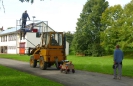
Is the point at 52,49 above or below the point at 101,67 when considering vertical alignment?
above

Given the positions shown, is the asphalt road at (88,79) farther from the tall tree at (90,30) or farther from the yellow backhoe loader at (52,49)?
the tall tree at (90,30)

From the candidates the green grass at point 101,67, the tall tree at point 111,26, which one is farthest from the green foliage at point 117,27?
the green grass at point 101,67

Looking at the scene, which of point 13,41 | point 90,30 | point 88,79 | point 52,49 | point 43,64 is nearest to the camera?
point 88,79

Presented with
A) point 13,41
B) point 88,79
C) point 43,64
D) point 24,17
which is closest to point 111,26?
point 13,41

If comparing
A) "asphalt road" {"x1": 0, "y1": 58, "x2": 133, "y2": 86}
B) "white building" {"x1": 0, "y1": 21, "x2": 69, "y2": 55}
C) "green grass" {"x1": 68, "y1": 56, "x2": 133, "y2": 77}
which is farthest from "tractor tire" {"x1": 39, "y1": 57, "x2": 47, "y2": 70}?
"white building" {"x1": 0, "y1": 21, "x2": 69, "y2": 55}

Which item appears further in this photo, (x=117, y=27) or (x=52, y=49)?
(x=117, y=27)

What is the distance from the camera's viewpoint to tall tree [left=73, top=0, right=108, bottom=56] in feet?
216

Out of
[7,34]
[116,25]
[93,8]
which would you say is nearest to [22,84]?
[116,25]

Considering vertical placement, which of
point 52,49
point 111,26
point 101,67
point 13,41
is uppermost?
point 111,26

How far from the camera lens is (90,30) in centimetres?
6688

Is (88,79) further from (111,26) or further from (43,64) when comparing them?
(111,26)

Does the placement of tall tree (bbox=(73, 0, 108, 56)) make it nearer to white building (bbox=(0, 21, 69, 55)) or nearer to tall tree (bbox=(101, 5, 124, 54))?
tall tree (bbox=(101, 5, 124, 54))

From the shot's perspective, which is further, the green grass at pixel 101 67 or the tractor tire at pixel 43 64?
the tractor tire at pixel 43 64

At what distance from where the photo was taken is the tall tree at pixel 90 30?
216 feet
